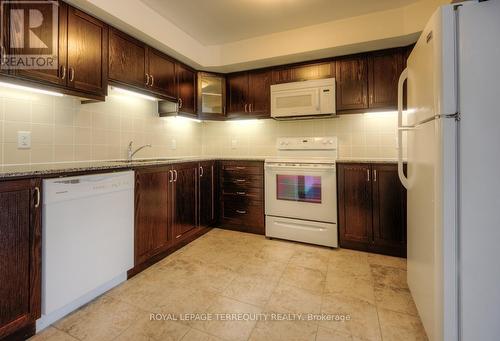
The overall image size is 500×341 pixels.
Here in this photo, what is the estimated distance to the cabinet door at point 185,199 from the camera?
2.60m

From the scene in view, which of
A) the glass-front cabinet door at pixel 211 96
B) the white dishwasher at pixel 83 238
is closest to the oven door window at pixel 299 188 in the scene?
the glass-front cabinet door at pixel 211 96

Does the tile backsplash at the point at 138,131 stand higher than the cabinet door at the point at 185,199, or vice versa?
the tile backsplash at the point at 138,131


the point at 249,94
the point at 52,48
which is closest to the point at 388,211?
the point at 249,94

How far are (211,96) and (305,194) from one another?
1.88m

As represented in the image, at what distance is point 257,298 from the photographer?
1.80 meters

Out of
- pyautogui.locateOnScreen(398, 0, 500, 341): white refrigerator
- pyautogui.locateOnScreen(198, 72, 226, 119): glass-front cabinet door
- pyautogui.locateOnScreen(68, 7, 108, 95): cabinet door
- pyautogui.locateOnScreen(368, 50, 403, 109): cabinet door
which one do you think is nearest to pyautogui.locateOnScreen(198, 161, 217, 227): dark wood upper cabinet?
pyautogui.locateOnScreen(198, 72, 226, 119): glass-front cabinet door

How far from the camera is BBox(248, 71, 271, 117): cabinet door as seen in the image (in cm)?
321

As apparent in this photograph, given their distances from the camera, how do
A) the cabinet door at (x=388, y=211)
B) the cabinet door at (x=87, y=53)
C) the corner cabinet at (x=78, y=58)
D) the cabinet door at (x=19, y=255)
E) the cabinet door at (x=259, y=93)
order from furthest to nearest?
1. the cabinet door at (x=259, y=93)
2. the cabinet door at (x=388, y=211)
3. the cabinet door at (x=87, y=53)
4. the corner cabinet at (x=78, y=58)
5. the cabinet door at (x=19, y=255)

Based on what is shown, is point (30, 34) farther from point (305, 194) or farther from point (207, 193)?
→ point (305, 194)

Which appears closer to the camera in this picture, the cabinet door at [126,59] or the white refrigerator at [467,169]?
the white refrigerator at [467,169]

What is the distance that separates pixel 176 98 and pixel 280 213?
188 centimetres

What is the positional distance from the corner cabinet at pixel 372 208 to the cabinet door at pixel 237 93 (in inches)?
62.1

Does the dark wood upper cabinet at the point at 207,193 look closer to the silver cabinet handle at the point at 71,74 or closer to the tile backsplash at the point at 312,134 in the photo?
the tile backsplash at the point at 312,134

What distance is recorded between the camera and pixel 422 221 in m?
1.42
